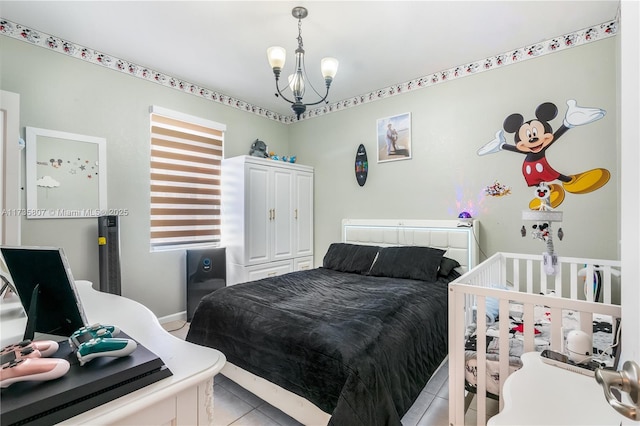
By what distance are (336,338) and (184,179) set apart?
2.75 meters

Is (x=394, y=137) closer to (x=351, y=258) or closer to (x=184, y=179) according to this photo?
(x=351, y=258)

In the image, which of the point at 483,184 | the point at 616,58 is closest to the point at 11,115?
the point at 483,184

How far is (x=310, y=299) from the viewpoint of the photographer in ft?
7.23

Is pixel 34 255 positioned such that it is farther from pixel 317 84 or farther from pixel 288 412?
pixel 317 84

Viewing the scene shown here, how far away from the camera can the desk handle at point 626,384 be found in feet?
1.61

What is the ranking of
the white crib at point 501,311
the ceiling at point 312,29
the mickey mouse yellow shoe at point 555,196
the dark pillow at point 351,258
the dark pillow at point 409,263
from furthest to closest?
1. the dark pillow at point 351,258
2. the dark pillow at point 409,263
3. the mickey mouse yellow shoe at point 555,196
4. the ceiling at point 312,29
5. the white crib at point 501,311

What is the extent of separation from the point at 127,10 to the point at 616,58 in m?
3.77

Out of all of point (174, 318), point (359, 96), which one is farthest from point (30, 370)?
point (359, 96)

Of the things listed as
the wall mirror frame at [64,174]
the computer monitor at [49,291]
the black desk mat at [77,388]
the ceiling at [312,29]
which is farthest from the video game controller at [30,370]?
the wall mirror frame at [64,174]

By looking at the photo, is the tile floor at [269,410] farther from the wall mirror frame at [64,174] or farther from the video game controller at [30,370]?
the wall mirror frame at [64,174]

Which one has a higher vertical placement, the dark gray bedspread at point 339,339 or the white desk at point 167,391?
the white desk at point 167,391

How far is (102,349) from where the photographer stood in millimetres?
672

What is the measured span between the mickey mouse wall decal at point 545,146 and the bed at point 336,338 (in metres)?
1.08

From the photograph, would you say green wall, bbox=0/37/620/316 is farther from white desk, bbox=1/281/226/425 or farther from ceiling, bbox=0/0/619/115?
white desk, bbox=1/281/226/425
